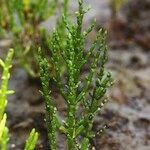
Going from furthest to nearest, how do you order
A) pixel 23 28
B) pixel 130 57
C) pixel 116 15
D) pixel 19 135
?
1. pixel 116 15
2. pixel 130 57
3. pixel 23 28
4. pixel 19 135

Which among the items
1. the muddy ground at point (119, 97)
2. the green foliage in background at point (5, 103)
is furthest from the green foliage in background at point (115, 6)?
the green foliage in background at point (5, 103)

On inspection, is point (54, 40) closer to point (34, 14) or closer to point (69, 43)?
point (69, 43)

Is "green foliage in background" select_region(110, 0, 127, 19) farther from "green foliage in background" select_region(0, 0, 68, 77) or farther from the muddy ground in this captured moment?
"green foliage in background" select_region(0, 0, 68, 77)

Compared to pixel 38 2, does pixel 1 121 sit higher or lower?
lower

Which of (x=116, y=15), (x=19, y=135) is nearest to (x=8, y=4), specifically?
(x=19, y=135)

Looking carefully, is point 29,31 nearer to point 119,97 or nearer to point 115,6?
point 119,97

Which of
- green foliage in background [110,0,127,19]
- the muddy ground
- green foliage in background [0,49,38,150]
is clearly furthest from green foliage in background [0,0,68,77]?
green foliage in background [0,49,38,150]

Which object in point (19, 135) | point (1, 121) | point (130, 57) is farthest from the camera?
point (130, 57)

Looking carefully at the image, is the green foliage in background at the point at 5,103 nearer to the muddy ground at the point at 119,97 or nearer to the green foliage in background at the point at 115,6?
the muddy ground at the point at 119,97
